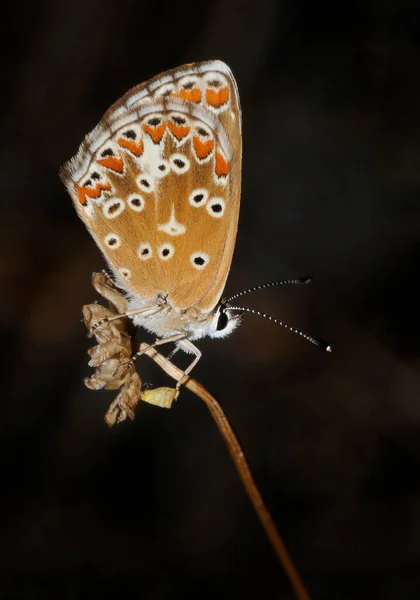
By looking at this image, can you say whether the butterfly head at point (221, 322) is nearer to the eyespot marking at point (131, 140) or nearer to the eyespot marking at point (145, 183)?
the eyespot marking at point (145, 183)

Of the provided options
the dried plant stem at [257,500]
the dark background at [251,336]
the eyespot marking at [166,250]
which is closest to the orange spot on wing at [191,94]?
the eyespot marking at [166,250]

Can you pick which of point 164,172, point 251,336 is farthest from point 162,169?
point 251,336

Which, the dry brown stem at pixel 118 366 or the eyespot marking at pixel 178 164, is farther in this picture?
the eyespot marking at pixel 178 164

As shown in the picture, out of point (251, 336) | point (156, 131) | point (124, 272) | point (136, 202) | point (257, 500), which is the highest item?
point (251, 336)

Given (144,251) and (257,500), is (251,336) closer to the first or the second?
(144,251)

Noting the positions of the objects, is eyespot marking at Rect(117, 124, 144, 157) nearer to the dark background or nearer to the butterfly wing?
the butterfly wing

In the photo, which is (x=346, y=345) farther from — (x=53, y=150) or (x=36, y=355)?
(x=53, y=150)
